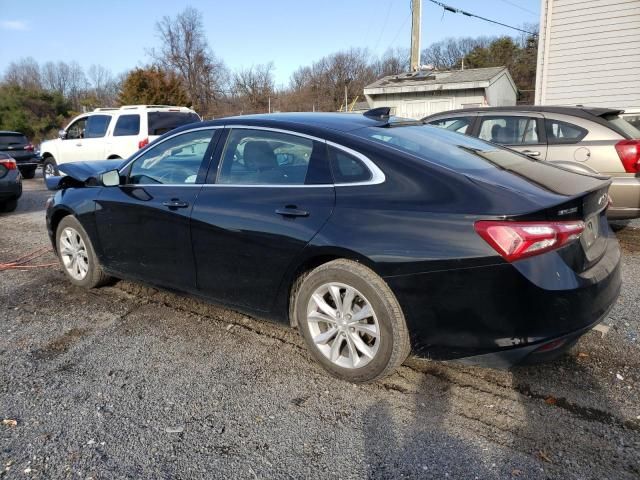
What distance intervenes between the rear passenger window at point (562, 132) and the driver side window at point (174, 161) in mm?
4302

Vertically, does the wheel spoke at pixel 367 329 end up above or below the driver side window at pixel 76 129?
below

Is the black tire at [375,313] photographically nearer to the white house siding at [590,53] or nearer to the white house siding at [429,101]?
the white house siding at [590,53]

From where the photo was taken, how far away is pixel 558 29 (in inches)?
496

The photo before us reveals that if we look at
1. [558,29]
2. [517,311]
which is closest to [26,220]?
[517,311]

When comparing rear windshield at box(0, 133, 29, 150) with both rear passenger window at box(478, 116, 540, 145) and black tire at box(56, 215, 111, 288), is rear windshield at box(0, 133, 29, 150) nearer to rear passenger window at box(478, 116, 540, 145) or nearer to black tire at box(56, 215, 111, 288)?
black tire at box(56, 215, 111, 288)

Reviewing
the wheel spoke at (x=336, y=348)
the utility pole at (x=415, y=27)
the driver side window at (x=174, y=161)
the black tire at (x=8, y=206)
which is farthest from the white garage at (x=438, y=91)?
the wheel spoke at (x=336, y=348)

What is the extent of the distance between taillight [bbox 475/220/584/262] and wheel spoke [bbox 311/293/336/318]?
3.30ft

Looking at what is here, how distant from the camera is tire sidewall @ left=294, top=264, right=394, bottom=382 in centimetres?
279

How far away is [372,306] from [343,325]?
0.27 metres

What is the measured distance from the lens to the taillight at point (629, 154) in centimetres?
554

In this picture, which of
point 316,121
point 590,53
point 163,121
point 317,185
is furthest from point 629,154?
point 163,121

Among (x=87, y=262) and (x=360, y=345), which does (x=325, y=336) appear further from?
(x=87, y=262)

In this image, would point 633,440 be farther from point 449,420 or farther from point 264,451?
point 264,451

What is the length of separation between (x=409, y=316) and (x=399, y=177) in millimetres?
772
